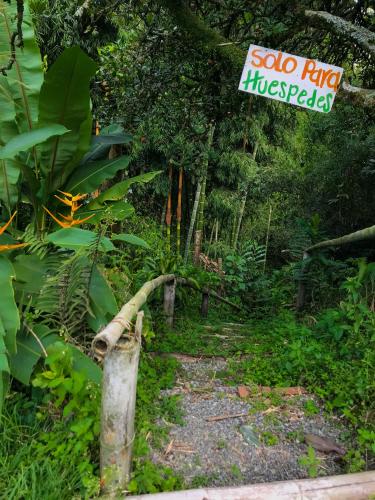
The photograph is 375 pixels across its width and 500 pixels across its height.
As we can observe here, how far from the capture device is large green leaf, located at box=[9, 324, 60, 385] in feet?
6.02

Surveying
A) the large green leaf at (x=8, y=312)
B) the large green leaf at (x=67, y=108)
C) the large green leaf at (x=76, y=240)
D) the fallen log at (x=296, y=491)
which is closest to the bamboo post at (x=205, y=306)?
the large green leaf at (x=67, y=108)

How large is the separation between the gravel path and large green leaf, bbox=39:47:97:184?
5.36 feet

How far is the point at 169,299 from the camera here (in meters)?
3.70

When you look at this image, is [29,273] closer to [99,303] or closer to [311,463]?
[99,303]

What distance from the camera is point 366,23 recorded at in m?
2.60

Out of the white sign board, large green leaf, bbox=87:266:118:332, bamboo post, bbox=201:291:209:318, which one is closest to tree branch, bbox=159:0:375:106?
the white sign board

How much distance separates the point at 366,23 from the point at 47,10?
2744 millimetres

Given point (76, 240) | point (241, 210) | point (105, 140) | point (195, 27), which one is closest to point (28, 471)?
point (76, 240)

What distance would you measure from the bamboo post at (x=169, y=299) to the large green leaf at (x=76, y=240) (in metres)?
1.61

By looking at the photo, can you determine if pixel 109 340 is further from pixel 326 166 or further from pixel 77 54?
pixel 326 166

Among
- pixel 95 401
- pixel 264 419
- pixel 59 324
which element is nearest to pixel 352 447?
pixel 264 419

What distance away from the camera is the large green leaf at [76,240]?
194 cm

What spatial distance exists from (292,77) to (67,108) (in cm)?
136

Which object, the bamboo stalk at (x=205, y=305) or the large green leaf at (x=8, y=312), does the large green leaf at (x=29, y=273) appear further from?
the bamboo stalk at (x=205, y=305)
